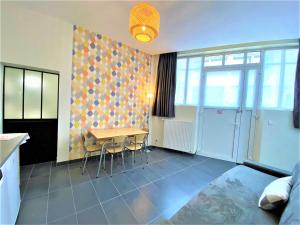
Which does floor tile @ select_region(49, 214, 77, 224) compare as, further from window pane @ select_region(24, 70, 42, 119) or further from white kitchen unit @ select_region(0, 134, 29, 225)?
window pane @ select_region(24, 70, 42, 119)

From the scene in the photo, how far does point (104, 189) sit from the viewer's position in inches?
86.1

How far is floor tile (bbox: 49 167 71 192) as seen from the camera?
218 centimetres

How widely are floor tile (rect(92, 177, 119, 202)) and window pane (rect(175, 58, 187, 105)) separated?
2.72 meters

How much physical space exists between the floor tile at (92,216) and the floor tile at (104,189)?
8.0 inches

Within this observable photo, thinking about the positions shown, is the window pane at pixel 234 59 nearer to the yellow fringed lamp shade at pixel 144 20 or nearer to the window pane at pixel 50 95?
the yellow fringed lamp shade at pixel 144 20

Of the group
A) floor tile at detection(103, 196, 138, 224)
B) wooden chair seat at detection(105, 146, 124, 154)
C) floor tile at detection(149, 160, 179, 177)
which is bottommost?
floor tile at detection(103, 196, 138, 224)

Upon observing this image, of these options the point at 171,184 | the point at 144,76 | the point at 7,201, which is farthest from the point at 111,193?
the point at 144,76

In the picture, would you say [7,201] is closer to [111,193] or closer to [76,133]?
[111,193]

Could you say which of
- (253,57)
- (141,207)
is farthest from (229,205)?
(253,57)

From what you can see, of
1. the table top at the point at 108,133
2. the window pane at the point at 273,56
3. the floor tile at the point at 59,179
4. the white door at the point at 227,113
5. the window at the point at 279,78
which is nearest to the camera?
the floor tile at the point at 59,179

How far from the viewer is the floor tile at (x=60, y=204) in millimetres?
1654

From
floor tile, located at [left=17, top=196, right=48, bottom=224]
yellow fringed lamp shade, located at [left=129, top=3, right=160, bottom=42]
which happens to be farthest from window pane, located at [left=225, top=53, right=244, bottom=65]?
floor tile, located at [left=17, top=196, right=48, bottom=224]

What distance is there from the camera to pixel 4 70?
8.20ft

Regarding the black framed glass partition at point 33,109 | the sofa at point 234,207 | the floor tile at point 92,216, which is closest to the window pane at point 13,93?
the black framed glass partition at point 33,109
